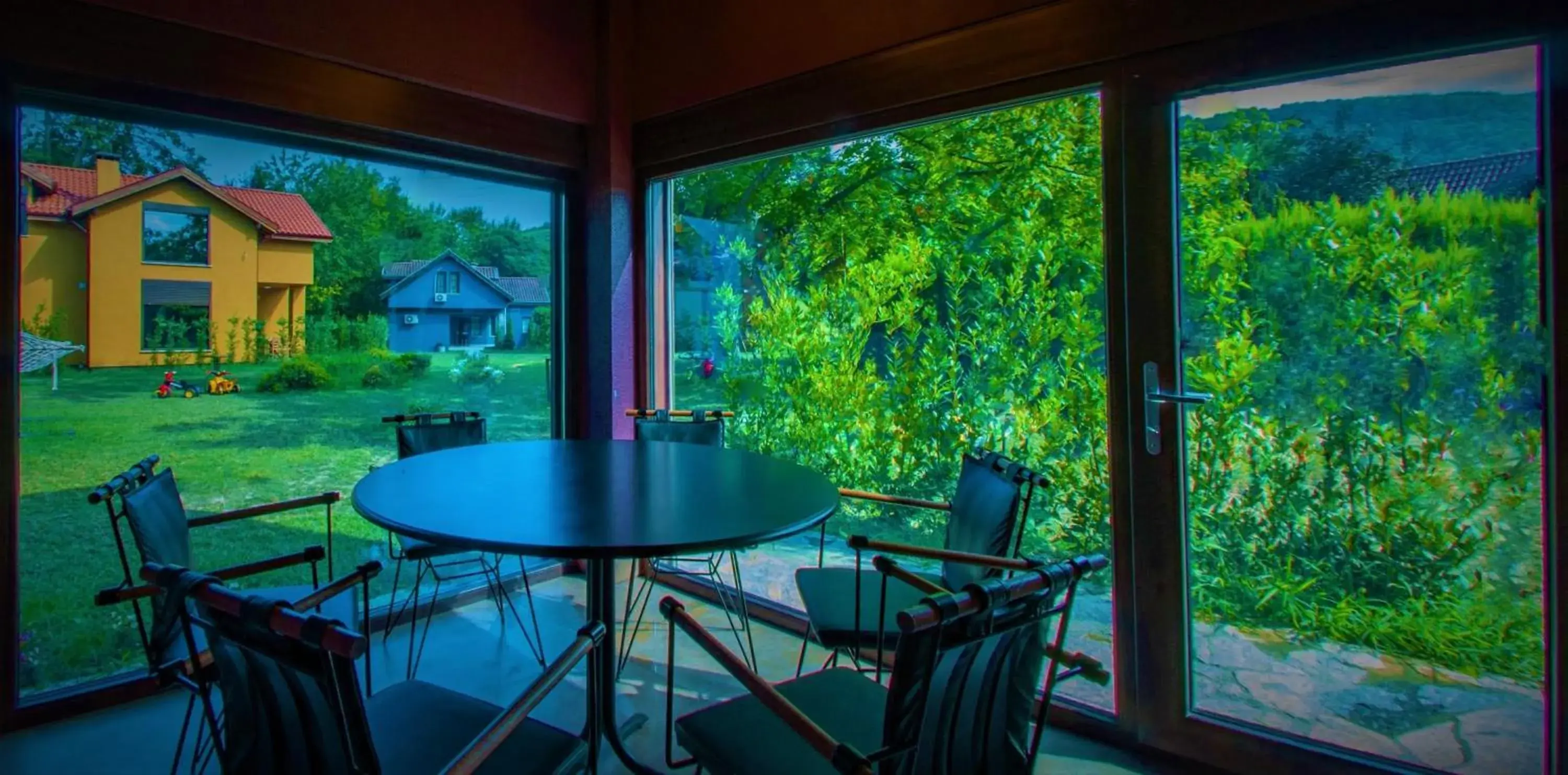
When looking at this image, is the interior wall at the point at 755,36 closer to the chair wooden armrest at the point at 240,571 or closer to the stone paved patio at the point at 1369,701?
the stone paved patio at the point at 1369,701

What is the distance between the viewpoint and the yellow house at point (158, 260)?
2.49 meters

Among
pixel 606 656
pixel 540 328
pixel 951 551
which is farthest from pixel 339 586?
pixel 540 328

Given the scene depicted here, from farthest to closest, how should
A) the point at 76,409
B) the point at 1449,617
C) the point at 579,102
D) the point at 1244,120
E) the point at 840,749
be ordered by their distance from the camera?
the point at 579,102 < the point at 76,409 < the point at 1244,120 < the point at 1449,617 < the point at 840,749

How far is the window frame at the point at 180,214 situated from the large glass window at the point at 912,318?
1.96 m

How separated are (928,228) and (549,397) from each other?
2144mm

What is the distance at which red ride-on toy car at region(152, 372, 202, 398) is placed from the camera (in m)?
2.74

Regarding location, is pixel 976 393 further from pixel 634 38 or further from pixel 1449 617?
pixel 634 38

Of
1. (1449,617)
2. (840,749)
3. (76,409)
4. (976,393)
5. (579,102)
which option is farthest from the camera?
(579,102)

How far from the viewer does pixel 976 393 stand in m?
2.84

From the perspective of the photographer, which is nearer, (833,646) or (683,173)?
(833,646)

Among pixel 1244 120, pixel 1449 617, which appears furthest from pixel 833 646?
pixel 1244 120

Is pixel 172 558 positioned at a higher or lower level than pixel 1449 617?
higher

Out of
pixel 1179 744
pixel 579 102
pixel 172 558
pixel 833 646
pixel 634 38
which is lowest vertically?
pixel 1179 744

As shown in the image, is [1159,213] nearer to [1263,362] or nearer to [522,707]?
[1263,362]
